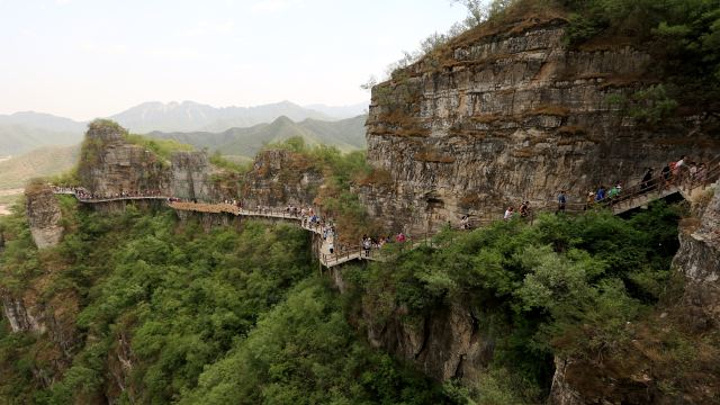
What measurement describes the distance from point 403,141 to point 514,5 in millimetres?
10172

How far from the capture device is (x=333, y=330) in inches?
857

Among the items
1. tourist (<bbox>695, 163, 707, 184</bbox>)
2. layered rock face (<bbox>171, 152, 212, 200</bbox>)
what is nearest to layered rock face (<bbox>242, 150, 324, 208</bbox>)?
layered rock face (<bbox>171, 152, 212, 200</bbox>)

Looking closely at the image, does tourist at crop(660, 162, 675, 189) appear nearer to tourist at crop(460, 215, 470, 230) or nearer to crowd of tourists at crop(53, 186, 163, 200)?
tourist at crop(460, 215, 470, 230)

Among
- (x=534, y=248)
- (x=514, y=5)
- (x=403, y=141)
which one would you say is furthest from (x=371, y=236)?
(x=514, y=5)

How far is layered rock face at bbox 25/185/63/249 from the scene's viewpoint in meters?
39.7

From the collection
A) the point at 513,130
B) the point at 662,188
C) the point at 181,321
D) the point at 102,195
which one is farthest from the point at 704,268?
the point at 102,195

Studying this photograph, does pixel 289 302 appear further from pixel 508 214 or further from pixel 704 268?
pixel 704 268

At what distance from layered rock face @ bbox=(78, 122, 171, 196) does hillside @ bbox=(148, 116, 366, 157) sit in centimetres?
9045

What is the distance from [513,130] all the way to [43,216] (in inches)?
1813

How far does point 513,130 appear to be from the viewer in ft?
68.2

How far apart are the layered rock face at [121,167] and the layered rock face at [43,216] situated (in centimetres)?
608

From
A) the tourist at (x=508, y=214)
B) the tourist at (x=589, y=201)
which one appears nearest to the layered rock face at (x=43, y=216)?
the tourist at (x=508, y=214)

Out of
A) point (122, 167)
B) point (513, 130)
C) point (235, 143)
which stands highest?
point (513, 130)

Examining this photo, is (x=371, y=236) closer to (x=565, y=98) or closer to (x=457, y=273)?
(x=457, y=273)
